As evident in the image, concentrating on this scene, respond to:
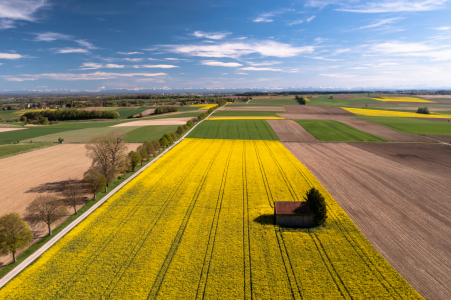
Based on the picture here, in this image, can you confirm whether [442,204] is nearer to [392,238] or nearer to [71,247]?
[392,238]

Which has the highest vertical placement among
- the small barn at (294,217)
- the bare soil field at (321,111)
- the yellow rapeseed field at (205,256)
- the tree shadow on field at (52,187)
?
the bare soil field at (321,111)

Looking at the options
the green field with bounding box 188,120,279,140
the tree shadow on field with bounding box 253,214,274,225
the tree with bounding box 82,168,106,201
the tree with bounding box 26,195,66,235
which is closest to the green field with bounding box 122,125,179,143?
the green field with bounding box 188,120,279,140


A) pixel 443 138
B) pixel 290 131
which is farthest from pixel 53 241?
pixel 443 138

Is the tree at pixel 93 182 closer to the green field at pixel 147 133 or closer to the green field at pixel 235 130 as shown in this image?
the green field at pixel 147 133

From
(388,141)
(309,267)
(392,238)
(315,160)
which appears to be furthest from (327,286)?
(388,141)

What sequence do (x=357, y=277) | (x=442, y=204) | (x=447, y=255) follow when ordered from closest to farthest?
(x=357, y=277) < (x=447, y=255) < (x=442, y=204)

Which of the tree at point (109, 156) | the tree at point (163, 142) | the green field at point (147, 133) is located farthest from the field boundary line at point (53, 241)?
the green field at point (147, 133)

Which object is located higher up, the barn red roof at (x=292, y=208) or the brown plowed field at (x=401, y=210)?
the barn red roof at (x=292, y=208)
